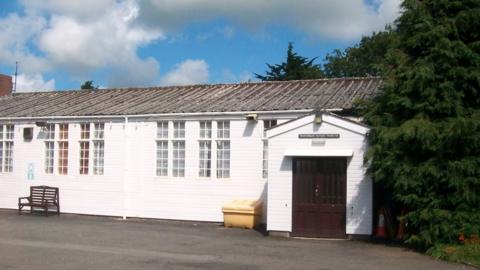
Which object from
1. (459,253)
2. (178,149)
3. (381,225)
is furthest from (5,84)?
(459,253)

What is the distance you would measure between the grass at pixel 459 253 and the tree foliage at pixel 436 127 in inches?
13.0

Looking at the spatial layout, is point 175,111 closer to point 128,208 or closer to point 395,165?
point 128,208

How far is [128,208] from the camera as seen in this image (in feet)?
73.3

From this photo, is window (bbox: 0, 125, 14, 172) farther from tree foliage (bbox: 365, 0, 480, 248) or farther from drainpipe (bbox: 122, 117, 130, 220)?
tree foliage (bbox: 365, 0, 480, 248)

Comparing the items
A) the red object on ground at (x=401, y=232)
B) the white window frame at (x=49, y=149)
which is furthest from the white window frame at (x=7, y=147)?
the red object on ground at (x=401, y=232)

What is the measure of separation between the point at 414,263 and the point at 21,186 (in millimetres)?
16694

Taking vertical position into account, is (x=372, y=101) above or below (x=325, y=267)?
above

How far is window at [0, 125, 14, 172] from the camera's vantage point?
25.1 m

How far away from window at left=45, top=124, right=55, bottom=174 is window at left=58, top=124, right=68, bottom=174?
29 cm

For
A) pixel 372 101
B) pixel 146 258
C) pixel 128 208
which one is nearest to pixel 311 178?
pixel 372 101

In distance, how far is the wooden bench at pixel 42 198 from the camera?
23375 mm

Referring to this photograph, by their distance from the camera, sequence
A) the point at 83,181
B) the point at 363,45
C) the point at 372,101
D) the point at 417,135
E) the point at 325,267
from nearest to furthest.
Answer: the point at 325,267 → the point at 417,135 → the point at 372,101 → the point at 83,181 → the point at 363,45

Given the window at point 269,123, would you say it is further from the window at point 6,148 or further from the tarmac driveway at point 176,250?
the window at point 6,148

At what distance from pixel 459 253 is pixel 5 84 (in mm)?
30814
